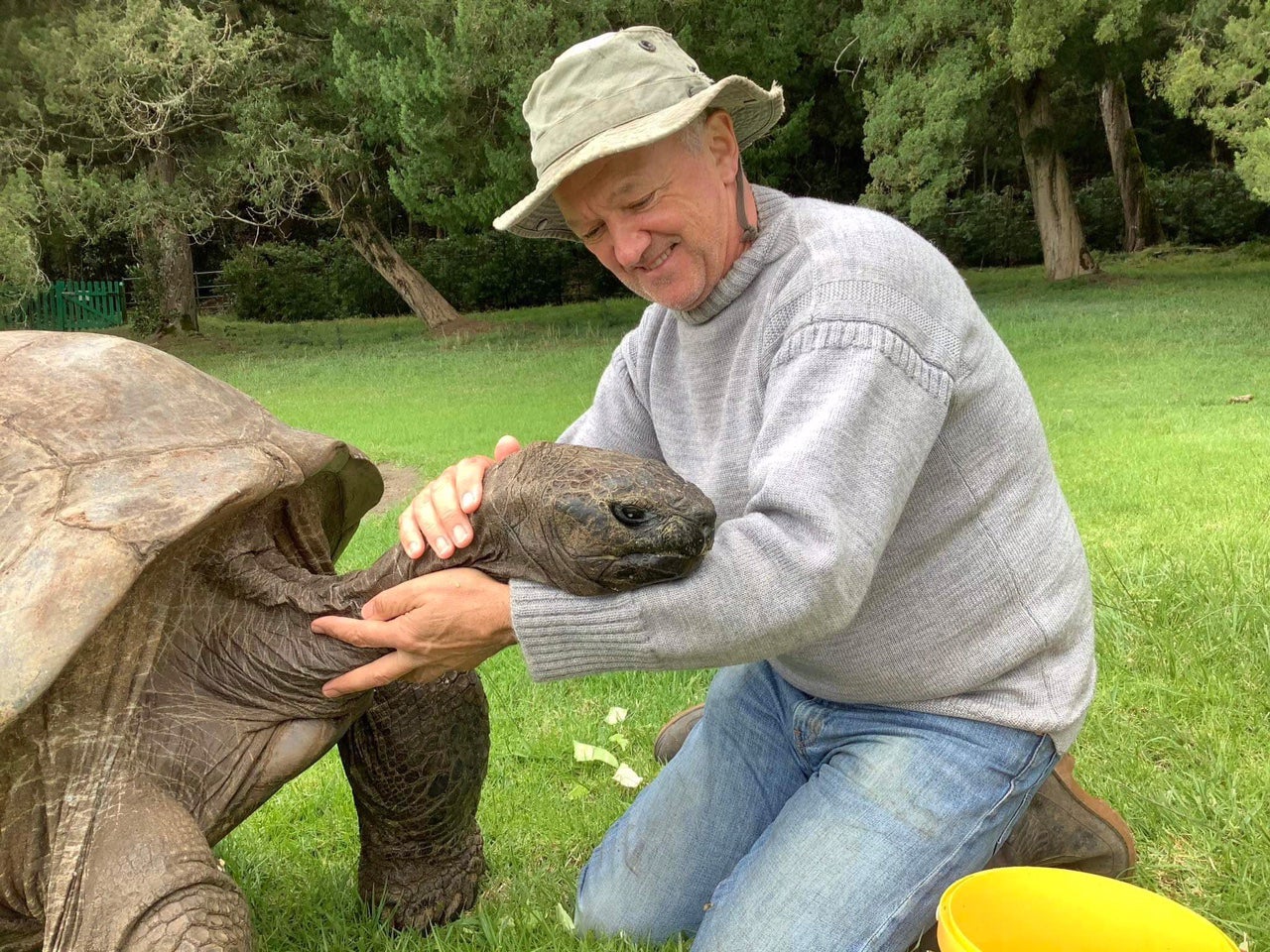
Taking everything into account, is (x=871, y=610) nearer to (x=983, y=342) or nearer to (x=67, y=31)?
(x=983, y=342)

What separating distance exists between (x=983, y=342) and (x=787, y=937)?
3.69ft

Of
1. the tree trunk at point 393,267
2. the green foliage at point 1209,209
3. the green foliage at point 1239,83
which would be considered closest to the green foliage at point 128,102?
the tree trunk at point 393,267

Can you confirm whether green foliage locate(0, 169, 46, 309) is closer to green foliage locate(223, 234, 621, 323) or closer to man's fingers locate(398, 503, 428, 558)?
green foliage locate(223, 234, 621, 323)

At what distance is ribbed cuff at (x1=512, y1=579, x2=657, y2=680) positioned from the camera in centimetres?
174

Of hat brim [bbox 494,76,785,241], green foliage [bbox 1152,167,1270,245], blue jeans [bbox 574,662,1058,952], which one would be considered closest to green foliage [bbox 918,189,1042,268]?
green foliage [bbox 1152,167,1270,245]

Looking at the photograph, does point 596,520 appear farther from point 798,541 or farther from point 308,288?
point 308,288

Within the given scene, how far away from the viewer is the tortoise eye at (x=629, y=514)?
167cm

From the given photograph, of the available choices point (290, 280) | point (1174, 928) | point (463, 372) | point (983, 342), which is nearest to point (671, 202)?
point (983, 342)

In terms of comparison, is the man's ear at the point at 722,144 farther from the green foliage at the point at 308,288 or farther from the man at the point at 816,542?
Result: the green foliage at the point at 308,288

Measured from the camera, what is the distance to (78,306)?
20750 mm

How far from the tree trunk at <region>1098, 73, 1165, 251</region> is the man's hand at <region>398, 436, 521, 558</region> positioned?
2288 centimetres

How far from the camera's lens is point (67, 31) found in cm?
1473

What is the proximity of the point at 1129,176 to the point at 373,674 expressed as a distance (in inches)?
941

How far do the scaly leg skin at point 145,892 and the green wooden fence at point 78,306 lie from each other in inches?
785
